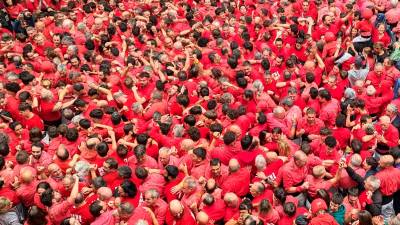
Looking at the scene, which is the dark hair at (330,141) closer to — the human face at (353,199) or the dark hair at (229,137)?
the human face at (353,199)

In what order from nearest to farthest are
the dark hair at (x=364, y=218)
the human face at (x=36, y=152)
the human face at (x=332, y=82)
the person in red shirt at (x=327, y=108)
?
1. the dark hair at (x=364, y=218)
2. the human face at (x=36, y=152)
3. the person in red shirt at (x=327, y=108)
4. the human face at (x=332, y=82)

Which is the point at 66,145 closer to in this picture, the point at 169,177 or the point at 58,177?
the point at 58,177

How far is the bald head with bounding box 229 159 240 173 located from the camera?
26.5ft

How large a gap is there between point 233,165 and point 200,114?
194 centimetres

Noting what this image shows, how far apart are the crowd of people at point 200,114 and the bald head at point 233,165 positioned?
0.06 ft

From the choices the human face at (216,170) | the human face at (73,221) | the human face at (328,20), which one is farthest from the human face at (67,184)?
the human face at (328,20)

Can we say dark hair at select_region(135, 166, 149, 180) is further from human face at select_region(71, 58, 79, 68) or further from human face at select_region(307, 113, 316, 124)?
human face at select_region(71, 58, 79, 68)

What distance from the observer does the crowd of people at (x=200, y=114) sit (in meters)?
7.63

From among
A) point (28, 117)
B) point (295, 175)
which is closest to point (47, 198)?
point (28, 117)

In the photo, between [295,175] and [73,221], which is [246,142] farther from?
[73,221]

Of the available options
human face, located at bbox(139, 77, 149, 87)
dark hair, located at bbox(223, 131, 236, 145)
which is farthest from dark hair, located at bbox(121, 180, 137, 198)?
human face, located at bbox(139, 77, 149, 87)

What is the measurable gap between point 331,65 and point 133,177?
6761 millimetres

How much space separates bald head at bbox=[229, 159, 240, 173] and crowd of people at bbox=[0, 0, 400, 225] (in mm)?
19

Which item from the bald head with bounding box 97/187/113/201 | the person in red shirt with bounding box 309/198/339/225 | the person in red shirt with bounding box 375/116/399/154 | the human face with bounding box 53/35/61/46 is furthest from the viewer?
the human face with bounding box 53/35/61/46
